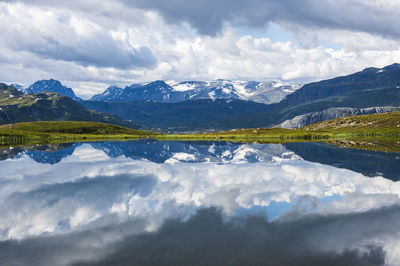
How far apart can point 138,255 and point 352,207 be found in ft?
73.0

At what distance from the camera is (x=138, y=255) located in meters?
20.1

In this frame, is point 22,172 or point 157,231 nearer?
point 157,231

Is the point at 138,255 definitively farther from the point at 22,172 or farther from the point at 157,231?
the point at 22,172

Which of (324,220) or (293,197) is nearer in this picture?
(324,220)

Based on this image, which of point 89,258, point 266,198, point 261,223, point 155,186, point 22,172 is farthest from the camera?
point 22,172

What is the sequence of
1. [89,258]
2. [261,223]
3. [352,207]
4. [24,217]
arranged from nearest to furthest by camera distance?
[89,258] < [261,223] < [24,217] < [352,207]

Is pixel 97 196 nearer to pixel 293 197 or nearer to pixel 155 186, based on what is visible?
pixel 155 186

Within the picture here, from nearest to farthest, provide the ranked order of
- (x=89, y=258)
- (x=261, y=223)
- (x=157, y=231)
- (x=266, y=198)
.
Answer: (x=89, y=258) → (x=157, y=231) → (x=261, y=223) → (x=266, y=198)

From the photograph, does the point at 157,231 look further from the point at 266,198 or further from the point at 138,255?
the point at 266,198

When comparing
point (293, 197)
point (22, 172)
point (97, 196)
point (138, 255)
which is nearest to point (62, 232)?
point (138, 255)

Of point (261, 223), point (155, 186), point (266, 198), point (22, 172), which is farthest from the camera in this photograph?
point (22, 172)

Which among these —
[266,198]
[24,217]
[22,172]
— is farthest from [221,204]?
[22,172]

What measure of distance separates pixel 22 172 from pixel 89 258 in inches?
1841

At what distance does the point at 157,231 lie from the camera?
24.6 metres
